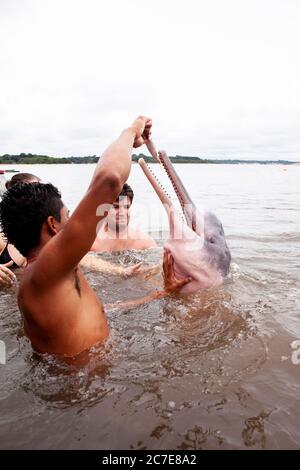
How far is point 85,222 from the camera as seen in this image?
206 centimetres

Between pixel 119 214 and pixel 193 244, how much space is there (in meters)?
3.57

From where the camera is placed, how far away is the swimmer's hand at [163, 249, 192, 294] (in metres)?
3.98

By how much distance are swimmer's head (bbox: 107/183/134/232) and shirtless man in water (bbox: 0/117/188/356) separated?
4.24 metres

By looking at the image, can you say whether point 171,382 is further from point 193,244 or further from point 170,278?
point 193,244

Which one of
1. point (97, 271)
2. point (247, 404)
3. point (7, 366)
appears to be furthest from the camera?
point (97, 271)

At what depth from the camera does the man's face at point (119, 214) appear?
7174 mm

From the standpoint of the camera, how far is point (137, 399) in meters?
2.55

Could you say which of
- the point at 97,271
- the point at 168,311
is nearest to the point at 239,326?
the point at 168,311

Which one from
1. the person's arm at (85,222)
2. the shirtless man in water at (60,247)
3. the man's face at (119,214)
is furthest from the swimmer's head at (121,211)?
the person's arm at (85,222)

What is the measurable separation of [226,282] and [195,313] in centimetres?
66

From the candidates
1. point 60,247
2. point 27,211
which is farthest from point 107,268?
point 60,247
